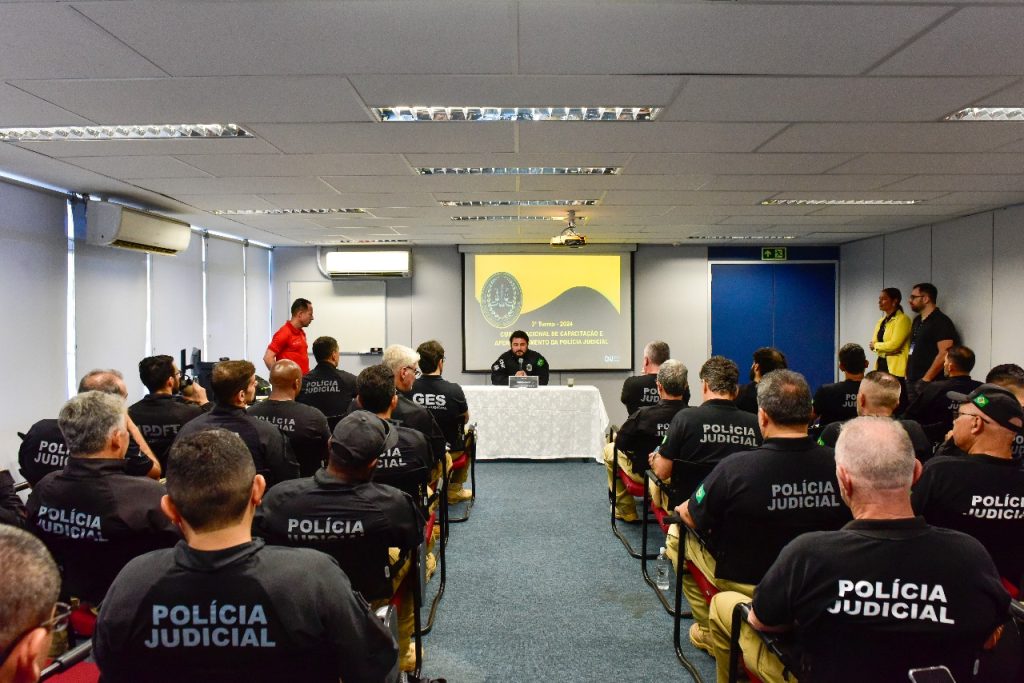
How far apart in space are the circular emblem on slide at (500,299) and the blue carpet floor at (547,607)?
12.5 ft

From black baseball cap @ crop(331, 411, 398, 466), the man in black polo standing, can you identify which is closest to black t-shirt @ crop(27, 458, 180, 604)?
black baseball cap @ crop(331, 411, 398, 466)

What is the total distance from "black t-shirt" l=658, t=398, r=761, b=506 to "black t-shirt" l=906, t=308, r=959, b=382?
4.22 m

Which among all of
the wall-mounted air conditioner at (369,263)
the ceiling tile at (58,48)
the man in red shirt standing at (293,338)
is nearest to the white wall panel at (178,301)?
the man in red shirt standing at (293,338)

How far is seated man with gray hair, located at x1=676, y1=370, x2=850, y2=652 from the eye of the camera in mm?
2076

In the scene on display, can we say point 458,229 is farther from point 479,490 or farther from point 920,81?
point 920,81

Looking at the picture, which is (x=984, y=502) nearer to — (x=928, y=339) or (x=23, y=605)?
(x=23, y=605)

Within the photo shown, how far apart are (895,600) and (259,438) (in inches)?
98.9

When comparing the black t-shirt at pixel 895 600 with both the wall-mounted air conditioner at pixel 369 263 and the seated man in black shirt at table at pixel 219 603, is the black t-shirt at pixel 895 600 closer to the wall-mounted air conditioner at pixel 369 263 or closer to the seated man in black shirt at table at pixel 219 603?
the seated man in black shirt at table at pixel 219 603

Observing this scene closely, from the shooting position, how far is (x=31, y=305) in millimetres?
4348

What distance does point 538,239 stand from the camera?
307 inches

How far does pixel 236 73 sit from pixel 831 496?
2709 millimetres

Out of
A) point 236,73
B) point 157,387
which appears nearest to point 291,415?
point 157,387

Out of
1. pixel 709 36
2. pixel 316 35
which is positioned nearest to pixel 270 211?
pixel 316 35

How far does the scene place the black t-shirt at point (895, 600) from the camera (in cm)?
132
